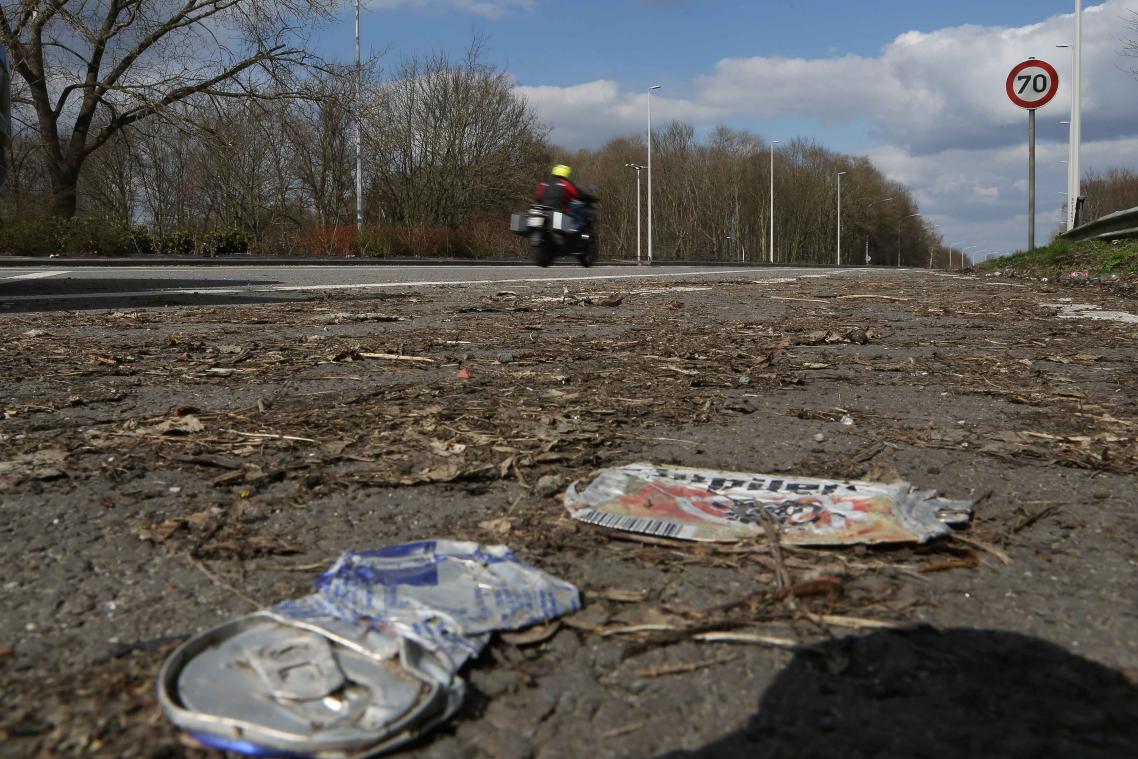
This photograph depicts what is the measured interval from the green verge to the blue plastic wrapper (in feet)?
34.0

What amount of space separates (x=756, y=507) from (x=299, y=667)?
1.05 m

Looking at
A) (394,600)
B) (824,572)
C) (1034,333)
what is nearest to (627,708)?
(394,600)

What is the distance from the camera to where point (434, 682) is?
4.06 feet

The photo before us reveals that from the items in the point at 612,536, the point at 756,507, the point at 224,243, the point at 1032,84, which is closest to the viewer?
the point at 612,536

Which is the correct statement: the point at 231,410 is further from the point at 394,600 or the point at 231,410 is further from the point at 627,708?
the point at 627,708

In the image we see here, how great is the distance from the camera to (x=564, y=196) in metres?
9.72

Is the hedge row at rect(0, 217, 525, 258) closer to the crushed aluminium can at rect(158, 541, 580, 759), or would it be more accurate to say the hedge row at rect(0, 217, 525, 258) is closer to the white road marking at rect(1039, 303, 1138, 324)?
the white road marking at rect(1039, 303, 1138, 324)

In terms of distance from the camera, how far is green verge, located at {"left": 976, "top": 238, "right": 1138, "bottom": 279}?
11086mm

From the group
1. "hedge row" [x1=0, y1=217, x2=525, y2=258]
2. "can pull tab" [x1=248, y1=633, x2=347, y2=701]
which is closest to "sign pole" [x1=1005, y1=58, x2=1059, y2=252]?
"hedge row" [x1=0, y1=217, x2=525, y2=258]

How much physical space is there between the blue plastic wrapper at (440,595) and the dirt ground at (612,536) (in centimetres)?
6

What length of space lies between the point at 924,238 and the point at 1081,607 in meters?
140

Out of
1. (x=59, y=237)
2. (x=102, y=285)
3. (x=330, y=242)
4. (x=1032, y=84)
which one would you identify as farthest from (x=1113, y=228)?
(x=330, y=242)

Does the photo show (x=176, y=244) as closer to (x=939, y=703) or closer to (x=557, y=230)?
(x=557, y=230)

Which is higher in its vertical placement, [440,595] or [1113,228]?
[1113,228]
